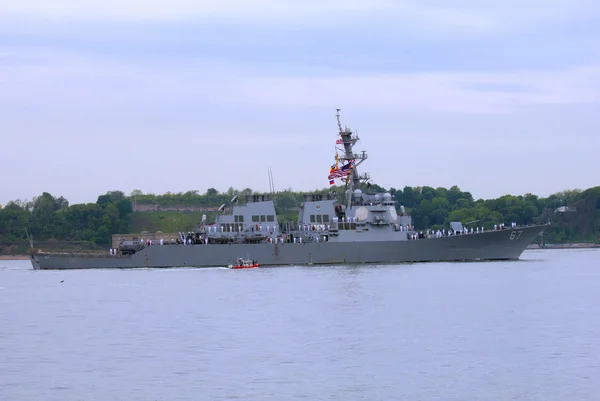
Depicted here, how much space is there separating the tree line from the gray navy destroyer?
38.0 m

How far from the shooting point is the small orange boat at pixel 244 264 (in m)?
Result: 60.4

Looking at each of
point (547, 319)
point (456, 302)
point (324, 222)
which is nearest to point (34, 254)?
point (324, 222)

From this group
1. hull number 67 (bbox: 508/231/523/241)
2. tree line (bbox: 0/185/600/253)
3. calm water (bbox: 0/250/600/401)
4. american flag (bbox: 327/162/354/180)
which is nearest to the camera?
calm water (bbox: 0/250/600/401)

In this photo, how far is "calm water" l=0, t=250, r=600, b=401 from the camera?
820 inches

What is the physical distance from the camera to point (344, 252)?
6125 centimetres

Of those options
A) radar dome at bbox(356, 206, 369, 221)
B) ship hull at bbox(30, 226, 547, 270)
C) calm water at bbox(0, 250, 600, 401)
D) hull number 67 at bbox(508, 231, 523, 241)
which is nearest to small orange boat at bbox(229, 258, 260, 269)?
ship hull at bbox(30, 226, 547, 270)

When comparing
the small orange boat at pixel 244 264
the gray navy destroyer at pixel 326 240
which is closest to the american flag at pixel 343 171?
the gray navy destroyer at pixel 326 240

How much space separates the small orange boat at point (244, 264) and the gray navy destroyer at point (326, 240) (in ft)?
1.32

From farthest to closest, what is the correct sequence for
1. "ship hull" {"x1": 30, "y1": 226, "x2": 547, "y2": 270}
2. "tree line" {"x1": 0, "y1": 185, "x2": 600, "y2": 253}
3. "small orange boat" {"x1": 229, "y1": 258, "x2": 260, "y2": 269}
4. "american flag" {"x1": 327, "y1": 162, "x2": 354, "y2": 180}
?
"tree line" {"x1": 0, "y1": 185, "x2": 600, "y2": 253}
"american flag" {"x1": 327, "y1": 162, "x2": 354, "y2": 180}
"ship hull" {"x1": 30, "y1": 226, "x2": 547, "y2": 270}
"small orange boat" {"x1": 229, "y1": 258, "x2": 260, "y2": 269}

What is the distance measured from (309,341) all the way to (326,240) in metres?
35.5

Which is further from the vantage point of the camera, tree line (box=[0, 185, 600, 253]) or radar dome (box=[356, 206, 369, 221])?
tree line (box=[0, 185, 600, 253])

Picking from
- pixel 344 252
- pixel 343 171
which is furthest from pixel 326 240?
pixel 343 171

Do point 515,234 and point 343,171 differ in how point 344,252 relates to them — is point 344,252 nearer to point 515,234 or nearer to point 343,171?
point 343,171

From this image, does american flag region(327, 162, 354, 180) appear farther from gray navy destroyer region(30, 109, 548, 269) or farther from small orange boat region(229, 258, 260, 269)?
small orange boat region(229, 258, 260, 269)
